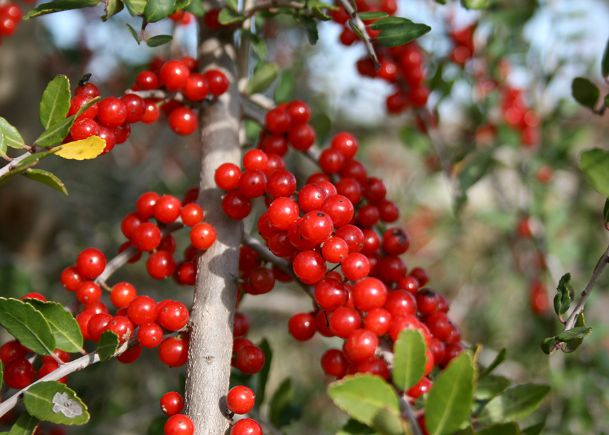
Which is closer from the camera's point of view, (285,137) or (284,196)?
(284,196)

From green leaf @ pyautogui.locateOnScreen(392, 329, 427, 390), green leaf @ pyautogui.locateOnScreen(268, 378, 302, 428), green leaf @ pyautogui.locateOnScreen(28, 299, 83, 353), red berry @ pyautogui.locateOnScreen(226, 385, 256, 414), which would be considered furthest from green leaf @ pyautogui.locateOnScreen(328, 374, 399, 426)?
green leaf @ pyautogui.locateOnScreen(268, 378, 302, 428)

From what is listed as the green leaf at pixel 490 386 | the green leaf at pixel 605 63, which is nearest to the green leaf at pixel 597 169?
the green leaf at pixel 605 63

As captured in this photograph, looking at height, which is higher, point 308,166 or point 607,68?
point 607,68

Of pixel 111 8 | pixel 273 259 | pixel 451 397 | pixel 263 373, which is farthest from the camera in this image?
pixel 263 373

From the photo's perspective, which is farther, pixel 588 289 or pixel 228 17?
pixel 228 17

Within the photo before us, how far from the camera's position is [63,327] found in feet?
3.36

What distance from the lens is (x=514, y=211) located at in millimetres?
2639

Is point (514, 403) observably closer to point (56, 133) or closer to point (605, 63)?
point (605, 63)

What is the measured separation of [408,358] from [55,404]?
20.8 inches

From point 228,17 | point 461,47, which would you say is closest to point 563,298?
point 228,17

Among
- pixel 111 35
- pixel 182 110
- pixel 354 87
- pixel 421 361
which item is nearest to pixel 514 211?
pixel 354 87

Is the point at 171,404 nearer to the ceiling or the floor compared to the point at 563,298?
nearer to the floor

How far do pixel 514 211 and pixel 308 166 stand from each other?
4.86 feet

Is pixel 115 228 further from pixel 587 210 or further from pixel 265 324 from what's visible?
pixel 587 210
